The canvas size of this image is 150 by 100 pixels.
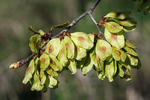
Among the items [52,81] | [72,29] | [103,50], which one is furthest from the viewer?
[72,29]

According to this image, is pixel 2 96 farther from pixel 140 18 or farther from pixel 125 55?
pixel 125 55

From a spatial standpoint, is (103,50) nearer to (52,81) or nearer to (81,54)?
(81,54)

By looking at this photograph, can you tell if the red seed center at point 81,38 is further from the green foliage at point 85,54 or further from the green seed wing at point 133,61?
the green seed wing at point 133,61

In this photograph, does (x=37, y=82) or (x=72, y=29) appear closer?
(x=37, y=82)

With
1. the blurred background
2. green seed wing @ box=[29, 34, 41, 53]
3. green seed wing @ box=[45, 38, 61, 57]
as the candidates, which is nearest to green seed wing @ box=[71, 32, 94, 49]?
green seed wing @ box=[45, 38, 61, 57]

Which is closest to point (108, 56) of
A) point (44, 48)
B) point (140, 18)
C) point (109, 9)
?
point (44, 48)

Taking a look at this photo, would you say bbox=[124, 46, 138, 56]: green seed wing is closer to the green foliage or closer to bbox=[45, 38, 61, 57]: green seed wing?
the green foliage

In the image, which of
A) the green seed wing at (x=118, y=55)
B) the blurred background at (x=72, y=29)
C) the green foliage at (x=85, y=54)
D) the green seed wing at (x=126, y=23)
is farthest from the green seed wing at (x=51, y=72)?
A: the blurred background at (x=72, y=29)

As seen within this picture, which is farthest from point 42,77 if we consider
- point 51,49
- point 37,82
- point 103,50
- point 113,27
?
point 113,27
